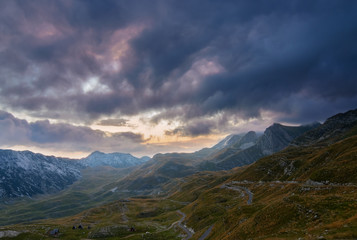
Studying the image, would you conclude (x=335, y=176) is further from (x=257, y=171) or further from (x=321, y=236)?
(x=257, y=171)

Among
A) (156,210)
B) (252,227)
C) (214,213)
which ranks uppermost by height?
(252,227)

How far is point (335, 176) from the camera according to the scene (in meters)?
81.1

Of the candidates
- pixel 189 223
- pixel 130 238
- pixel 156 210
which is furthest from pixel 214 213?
pixel 156 210

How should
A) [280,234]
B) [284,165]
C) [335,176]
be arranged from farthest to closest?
[284,165] → [335,176] → [280,234]

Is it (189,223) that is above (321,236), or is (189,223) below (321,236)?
below

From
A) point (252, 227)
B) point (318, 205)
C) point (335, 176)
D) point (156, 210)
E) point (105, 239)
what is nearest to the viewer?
point (318, 205)

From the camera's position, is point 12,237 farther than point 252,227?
Yes

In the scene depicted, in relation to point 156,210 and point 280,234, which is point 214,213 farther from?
point 156,210

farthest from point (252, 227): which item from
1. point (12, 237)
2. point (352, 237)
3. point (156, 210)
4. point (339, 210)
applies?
point (156, 210)

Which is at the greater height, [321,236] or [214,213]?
[321,236]

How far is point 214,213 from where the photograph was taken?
315 feet

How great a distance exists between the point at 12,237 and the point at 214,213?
9191 centimetres

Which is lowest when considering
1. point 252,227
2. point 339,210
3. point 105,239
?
point 105,239

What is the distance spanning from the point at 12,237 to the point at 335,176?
5568 inches
